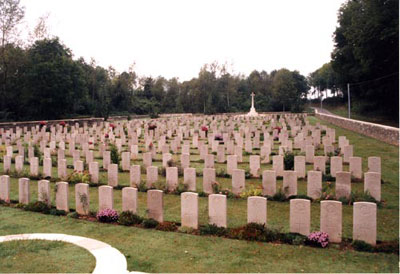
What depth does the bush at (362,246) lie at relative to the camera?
6332 mm

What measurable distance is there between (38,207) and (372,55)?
3208cm

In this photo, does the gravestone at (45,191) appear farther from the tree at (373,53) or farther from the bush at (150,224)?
the tree at (373,53)

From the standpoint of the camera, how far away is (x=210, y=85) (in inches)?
2665

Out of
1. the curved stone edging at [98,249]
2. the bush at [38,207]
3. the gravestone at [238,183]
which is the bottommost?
the curved stone edging at [98,249]

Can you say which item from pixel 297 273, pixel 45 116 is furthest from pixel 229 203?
pixel 45 116

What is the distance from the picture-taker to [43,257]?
241 inches

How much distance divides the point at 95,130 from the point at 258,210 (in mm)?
22185

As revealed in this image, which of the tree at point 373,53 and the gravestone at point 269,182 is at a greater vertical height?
the tree at point 373,53

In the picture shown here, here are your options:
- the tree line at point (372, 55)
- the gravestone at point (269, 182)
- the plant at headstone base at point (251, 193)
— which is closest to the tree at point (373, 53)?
the tree line at point (372, 55)

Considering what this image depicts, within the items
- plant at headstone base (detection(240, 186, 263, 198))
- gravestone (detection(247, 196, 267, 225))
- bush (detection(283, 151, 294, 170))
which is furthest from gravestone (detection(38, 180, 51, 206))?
bush (detection(283, 151, 294, 170))

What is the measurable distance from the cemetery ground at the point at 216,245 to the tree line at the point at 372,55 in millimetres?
24852

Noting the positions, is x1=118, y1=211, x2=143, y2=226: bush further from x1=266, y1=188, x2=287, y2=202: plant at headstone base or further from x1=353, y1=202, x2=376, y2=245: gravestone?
x1=353, y1=202, x2=376, y2=245: gravestone

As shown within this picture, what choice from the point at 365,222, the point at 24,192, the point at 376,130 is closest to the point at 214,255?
the point at 365,222

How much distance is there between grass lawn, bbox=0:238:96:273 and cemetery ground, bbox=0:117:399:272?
0.10 m
